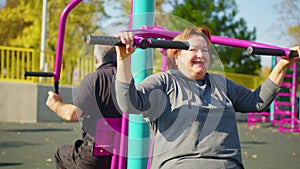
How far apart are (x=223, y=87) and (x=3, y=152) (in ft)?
15.0

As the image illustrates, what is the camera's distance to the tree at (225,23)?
2459 centimetres

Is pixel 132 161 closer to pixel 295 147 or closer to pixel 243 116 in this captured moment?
pixel 295 147

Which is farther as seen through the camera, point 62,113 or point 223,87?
point 62,113

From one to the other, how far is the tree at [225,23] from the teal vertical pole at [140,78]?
2208 cm

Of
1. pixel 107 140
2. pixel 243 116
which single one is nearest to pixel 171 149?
pixel 107 140

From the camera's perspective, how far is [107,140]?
2414 mm

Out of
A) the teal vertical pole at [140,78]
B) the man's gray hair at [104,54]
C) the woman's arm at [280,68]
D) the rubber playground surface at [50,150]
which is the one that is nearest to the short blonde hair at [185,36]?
the teal vertical pole at [140,78]

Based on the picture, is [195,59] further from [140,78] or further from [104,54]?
[104,54]

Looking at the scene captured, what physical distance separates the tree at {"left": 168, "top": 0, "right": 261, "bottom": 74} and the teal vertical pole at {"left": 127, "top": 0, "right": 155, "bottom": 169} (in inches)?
869

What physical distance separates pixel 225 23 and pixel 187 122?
82.1 ft

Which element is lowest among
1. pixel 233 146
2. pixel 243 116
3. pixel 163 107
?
pixel 243 116

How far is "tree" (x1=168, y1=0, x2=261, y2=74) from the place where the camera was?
2459 centimetres

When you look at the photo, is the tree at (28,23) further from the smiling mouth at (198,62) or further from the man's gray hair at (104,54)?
the smiling mouth at (198,62)

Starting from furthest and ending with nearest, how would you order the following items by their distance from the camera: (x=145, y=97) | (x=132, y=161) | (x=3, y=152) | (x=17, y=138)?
(x=17, y=138)
(x=3, y=152)
(x=132, y=161)
(x=145, y=97)
